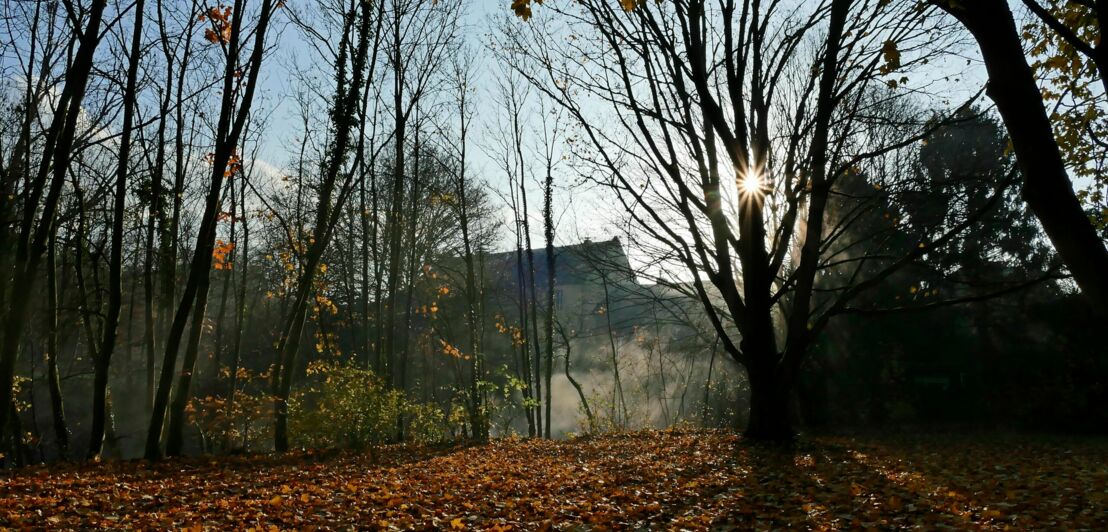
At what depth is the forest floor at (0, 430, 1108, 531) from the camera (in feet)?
15.6

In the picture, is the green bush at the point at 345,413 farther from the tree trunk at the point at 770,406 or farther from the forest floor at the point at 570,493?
the tree trunk at the point at 770,406

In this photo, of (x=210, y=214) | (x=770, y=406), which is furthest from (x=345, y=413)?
(x=770, y=406)

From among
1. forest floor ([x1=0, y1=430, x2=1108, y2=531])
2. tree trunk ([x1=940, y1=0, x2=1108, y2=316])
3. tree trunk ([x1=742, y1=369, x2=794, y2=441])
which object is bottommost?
forest floor ([x1=0, y1=430, x2=1108, y2=531])

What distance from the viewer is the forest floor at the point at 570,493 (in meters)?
4.75

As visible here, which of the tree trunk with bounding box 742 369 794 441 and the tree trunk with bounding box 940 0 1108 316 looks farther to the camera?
the tree trunk with bounding box 742 369 794 441

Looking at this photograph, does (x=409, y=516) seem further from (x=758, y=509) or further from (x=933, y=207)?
(x=933, y=207)

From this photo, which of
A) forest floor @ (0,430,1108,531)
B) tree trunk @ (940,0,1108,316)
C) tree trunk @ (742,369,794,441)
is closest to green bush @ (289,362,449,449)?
forest floor @ (0,430,1108,531)

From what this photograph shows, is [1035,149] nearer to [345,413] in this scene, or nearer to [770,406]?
[770,406]

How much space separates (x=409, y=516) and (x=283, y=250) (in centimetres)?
1495

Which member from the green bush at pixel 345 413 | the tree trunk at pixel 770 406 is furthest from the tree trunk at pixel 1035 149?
the green bush at pixel 345 413

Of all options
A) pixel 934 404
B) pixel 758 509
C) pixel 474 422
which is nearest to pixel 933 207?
pixel 934 404

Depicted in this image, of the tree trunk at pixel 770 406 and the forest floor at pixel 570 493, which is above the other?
the tree trunk at pixel 770 406

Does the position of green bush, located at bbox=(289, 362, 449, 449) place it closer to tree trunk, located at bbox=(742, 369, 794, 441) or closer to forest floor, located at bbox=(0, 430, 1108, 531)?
forest floor, located at bbox=(0, 430, 1108, 531)

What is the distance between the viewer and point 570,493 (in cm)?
611
